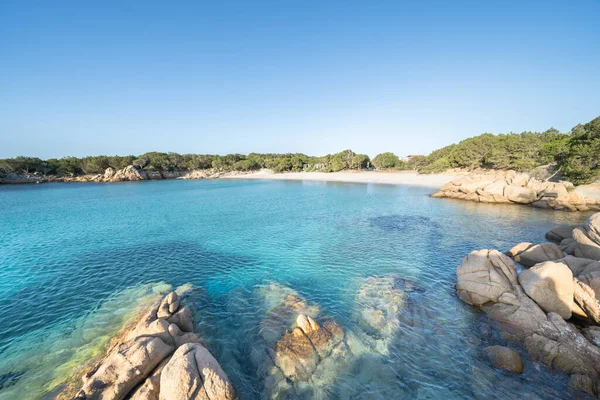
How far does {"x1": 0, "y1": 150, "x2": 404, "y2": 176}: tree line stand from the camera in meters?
112

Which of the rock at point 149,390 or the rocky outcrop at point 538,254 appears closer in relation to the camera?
the rock at point 149,390

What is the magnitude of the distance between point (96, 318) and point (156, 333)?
6.56m

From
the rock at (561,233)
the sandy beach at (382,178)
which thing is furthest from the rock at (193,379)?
the sandy beach at (382,178)

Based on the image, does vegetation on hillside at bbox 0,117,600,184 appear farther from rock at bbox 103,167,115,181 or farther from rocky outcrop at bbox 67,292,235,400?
rocky outcrop at bbox 67,292,235,400

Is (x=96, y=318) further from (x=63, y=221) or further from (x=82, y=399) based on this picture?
(x=63, y=221)

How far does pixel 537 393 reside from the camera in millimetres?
7887

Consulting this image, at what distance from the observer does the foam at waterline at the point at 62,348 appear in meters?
8.46

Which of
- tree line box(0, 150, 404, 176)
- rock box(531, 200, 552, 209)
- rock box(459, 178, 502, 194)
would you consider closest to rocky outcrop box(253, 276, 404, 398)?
rock box(531, 200, 552, 209)

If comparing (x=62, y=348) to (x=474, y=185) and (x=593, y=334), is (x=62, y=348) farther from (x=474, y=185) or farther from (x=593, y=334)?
(x=474, y=185)

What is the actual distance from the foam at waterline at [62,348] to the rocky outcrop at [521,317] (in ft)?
60.7

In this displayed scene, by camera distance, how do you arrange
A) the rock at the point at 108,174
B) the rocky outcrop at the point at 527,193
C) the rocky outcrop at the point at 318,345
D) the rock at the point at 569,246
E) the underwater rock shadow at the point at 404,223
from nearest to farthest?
the rocky outcrop at the point at 318,345, the rock at the point at 569,246, the underwater rock shadow at the point at 404,223, the rocky outcrop at the point at 527,193, the rock at the point at 108,174

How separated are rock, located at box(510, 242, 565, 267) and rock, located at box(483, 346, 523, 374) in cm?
1090

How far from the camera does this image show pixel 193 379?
22.1 feet

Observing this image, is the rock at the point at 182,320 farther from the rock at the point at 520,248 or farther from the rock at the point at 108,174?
the rock at the point at 108,174
